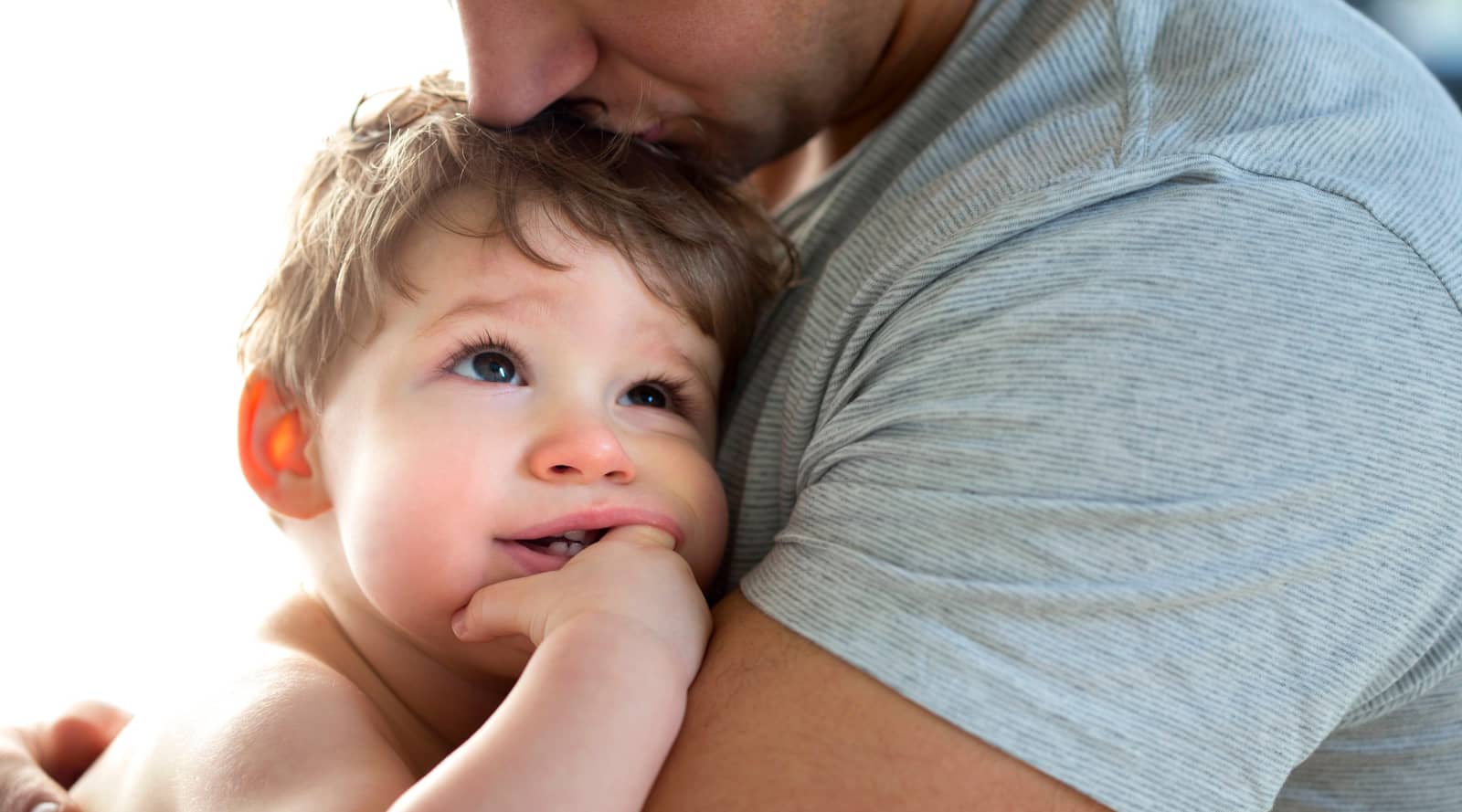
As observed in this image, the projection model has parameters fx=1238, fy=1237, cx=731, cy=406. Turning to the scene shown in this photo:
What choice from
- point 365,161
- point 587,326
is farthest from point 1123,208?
point 365,161

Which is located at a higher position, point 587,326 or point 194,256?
point 587,326

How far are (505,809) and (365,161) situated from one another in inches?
26.9

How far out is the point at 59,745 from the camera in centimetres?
127

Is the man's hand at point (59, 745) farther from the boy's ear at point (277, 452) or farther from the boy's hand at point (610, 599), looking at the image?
the boy's hand at point (610, 599)

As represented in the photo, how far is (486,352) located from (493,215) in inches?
4.9

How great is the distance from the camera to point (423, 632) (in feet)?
3.42

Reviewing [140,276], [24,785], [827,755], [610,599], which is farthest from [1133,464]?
[140,276]

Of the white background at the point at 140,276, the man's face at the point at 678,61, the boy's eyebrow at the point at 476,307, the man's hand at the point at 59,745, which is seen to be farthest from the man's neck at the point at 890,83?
the man's hand at the point at 59,745

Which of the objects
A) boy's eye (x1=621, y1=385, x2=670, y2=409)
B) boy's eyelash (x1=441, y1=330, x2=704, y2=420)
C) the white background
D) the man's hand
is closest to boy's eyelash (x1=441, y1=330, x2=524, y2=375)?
boy's eyelash (x1=441, y1=330, x2=704, y2=420)

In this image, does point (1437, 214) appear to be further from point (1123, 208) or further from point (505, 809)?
point (505, 809)

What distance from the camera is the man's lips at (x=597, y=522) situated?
3.28 ft

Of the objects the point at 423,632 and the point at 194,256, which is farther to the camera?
the point at 194,256

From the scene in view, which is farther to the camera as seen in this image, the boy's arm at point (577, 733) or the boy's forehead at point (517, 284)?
the boy's forehead at point (517, 284)

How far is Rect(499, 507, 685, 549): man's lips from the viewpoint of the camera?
3.28 feet
